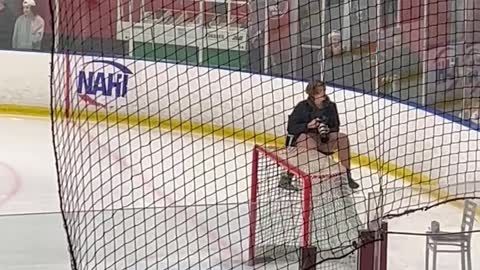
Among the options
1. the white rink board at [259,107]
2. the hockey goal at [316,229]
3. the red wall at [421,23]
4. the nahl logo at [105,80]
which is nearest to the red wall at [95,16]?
the white rink board at [259,107]

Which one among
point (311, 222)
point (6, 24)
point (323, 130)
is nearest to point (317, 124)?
point (323, 130)

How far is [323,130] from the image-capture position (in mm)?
3469

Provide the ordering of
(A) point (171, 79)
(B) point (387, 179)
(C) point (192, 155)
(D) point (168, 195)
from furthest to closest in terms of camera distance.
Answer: (A) point (171, 79)
(C) point (192, 155)
(B) point (387, 179)
(D) point (168, 195)

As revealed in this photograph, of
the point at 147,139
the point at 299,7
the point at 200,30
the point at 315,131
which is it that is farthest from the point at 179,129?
the point at 315,131

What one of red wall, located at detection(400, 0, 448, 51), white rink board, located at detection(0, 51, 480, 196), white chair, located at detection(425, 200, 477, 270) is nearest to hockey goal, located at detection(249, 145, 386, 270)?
white chair, located at detection(425, 200, 477, 270)

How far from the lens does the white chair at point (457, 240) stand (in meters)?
1.96

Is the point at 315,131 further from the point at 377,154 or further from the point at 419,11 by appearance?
the point at 419,11

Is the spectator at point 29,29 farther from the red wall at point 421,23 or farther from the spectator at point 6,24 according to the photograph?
the red wall at point 421,23

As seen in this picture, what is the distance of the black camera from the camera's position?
3.39 meters

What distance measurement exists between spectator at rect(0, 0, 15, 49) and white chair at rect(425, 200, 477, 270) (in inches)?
141

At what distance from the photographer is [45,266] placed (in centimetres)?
202

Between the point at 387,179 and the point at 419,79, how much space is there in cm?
55

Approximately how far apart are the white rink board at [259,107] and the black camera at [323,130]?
0.58 ft

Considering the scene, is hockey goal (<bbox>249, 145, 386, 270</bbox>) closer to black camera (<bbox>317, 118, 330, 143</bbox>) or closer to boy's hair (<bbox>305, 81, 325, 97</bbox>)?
black camera (<bbox>317, 118, 330, 143</bbox>)
